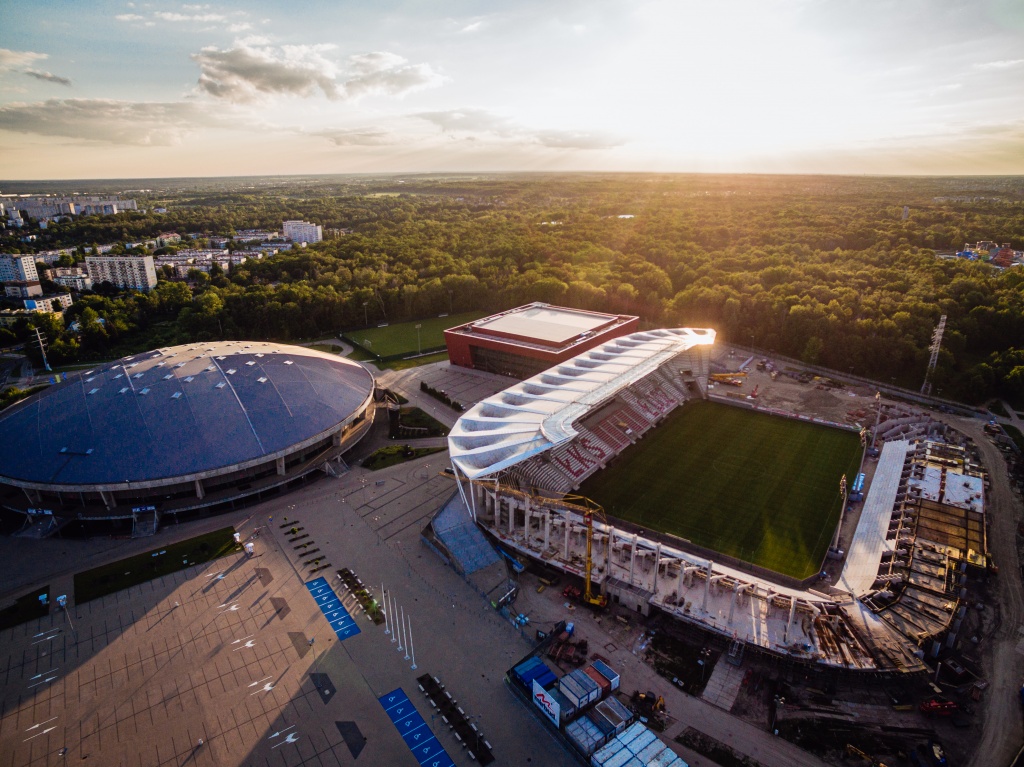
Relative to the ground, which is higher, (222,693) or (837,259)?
(837,259)

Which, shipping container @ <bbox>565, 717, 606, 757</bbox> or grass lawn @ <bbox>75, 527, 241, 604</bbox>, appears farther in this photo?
grass lawn @ <bbox>75, 527, 241, 604</bbox>

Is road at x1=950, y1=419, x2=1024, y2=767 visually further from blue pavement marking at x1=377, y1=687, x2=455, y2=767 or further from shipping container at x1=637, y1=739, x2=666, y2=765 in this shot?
blue pavement marking at x1=377, y1=687, x2=455, y2=767

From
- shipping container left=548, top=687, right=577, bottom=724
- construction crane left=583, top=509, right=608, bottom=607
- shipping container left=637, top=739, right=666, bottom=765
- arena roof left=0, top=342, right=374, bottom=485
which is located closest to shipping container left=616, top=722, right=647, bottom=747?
shipping container left=637, top=739, right=666, bottom=765

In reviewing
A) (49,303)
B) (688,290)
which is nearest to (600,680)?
(688,290)

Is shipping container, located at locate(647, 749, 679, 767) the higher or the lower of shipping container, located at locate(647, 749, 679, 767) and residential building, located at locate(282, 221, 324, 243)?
the lower

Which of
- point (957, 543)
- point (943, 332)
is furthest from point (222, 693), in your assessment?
point (943, 332)

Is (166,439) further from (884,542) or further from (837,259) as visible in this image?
(837,259)
